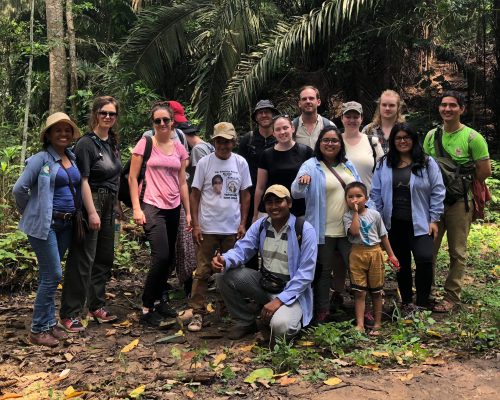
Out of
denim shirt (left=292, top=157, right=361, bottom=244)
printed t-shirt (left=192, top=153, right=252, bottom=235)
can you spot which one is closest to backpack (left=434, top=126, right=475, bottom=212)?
denim shirt (left=292, top=157, right=361, bottom=244)

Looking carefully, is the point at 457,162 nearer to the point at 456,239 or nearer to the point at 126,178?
the point at 456,239

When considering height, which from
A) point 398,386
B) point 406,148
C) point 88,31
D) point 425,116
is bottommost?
point 398,386

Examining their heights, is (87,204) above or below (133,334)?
above

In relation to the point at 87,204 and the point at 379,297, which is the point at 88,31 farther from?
the point at 379,297

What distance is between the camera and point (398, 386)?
3.33 meters

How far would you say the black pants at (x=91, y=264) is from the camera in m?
4.41

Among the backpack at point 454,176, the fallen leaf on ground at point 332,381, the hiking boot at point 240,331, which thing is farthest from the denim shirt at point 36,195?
the backpack at point 454,176

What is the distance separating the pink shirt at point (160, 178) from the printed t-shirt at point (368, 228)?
5.24 feet

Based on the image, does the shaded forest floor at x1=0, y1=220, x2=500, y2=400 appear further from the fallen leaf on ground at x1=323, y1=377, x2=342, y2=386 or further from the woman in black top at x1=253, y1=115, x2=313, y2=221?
the woman in black top at x1=253, y1=115, x2=313, y2=221

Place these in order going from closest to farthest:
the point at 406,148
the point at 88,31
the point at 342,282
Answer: the point at 406,148 → the point at 342,282 → the point at 88,31

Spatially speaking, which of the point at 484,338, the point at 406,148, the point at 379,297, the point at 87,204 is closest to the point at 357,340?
the point at 379,297

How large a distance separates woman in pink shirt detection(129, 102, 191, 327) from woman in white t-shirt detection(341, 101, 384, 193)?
1.57m

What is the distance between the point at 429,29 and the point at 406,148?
677 cm

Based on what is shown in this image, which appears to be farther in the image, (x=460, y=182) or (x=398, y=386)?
(x=460, y=182)
